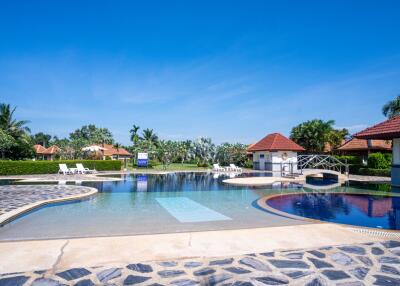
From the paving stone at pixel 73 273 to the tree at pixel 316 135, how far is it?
124 feet

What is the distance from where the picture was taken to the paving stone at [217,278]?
12.9 feet

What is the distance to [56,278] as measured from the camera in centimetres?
395

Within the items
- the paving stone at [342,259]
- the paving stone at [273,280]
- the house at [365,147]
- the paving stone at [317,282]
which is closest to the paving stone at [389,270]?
the paving stone at [342,259]

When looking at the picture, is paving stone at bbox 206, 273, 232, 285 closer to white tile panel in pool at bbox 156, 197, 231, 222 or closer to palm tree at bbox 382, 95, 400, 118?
white tile panel in pool at bbox 156, 197, 231, 222

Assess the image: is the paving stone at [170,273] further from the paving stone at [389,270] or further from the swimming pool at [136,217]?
the paving stone at [389,270]

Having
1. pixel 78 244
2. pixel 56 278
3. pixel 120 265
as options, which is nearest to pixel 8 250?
pixel 78 244

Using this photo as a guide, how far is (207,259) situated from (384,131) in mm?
16332

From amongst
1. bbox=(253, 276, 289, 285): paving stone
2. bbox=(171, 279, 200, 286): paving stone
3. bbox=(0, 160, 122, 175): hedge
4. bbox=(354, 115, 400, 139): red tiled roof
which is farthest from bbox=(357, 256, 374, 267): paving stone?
bbox=(0, 160, 122, 175): hedge

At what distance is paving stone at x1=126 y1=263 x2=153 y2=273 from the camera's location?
4253mm

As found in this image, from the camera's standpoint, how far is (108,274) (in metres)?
4.11

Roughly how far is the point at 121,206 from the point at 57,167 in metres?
18.7

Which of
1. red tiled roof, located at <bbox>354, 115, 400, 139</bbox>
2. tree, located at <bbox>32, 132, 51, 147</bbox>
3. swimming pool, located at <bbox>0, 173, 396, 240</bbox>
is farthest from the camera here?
tree, located at <bbox>32, 132, 51, 147</bbox>

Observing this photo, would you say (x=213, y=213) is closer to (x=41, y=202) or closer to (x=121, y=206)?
(x=121, y=206)

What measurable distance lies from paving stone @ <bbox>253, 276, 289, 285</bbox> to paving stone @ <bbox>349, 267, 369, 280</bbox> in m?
1.03
